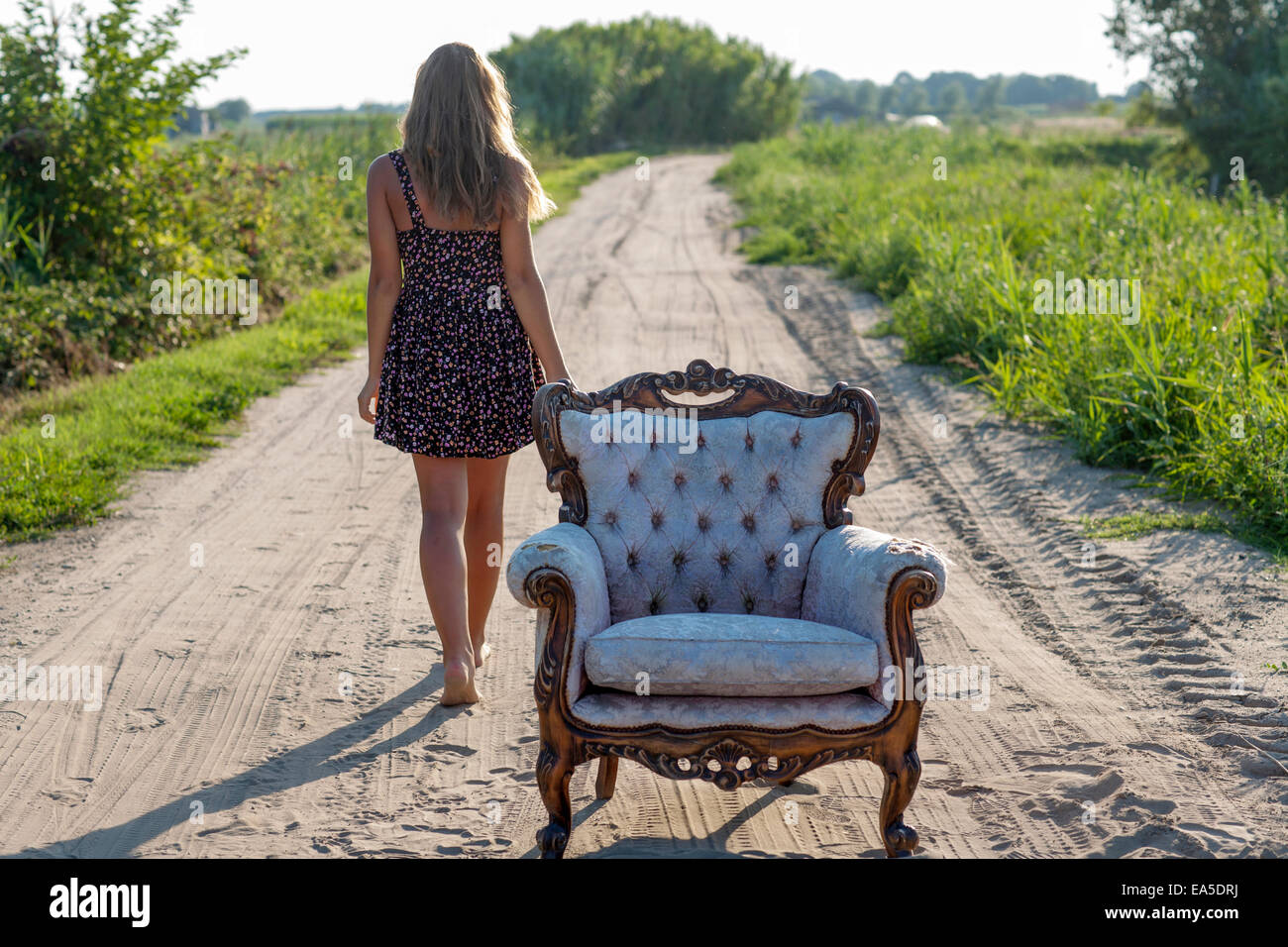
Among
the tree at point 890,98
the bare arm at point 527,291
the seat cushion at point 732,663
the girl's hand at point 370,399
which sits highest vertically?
the tree at point 890,98

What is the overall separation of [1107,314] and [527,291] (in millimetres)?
5740

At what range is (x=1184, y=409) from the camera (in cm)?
675

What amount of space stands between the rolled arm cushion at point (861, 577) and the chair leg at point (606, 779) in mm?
736

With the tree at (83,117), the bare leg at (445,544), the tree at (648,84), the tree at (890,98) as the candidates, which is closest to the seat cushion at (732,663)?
the bare leg at (445,544)

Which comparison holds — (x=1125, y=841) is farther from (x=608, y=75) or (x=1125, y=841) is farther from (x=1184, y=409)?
(x=608, y=75)

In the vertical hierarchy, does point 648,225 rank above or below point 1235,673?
above

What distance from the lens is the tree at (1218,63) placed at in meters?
29.2

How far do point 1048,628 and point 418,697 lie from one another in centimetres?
259

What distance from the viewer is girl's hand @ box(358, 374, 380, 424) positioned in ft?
13.0

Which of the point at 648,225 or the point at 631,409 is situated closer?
the point at 631,409

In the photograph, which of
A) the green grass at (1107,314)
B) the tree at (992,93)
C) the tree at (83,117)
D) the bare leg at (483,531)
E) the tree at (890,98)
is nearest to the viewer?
the bare leg at (483,531)

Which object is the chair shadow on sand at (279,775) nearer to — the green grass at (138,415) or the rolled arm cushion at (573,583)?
the rolled arm cushion at (573,583)

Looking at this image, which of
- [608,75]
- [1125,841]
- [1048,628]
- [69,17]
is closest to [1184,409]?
[1048,628]

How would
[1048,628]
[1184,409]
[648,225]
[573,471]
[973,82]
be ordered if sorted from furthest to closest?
[973,82] < [648,225] < [1184,409] < [1048,628] < [573,471]
